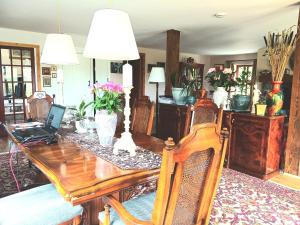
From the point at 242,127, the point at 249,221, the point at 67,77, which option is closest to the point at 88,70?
the point at 67,77

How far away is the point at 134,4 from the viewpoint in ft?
10.2

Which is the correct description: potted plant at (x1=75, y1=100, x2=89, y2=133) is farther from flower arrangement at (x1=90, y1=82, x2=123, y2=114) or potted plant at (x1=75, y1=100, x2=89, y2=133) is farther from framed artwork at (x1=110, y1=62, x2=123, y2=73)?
framed artwork at (x1=110, y1=62, x2=123, y2=73)

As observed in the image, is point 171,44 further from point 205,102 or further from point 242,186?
point 242,186

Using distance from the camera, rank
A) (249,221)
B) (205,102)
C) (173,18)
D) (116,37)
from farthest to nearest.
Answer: (173,18), (205,102), (249,221), (116,37)

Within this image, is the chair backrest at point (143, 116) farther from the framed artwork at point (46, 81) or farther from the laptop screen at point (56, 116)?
the framed artwork at point (46, 81)

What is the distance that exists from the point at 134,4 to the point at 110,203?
2663mm

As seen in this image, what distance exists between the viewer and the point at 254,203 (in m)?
2.33

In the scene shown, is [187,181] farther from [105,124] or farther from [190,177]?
[105,124]

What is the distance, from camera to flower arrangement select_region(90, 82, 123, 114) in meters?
1.64

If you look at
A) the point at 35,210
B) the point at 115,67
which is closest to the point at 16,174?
the point at 35,210

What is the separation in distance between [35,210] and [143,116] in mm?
1385

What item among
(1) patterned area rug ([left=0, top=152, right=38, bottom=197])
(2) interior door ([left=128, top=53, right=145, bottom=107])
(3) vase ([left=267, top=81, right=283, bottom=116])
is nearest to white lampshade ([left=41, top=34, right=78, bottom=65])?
(1) patterned area rug ([left=0, top=152, right=38, bottom=197])

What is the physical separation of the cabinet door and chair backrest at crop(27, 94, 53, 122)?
245 centimetres

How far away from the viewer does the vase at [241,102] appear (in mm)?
3143
